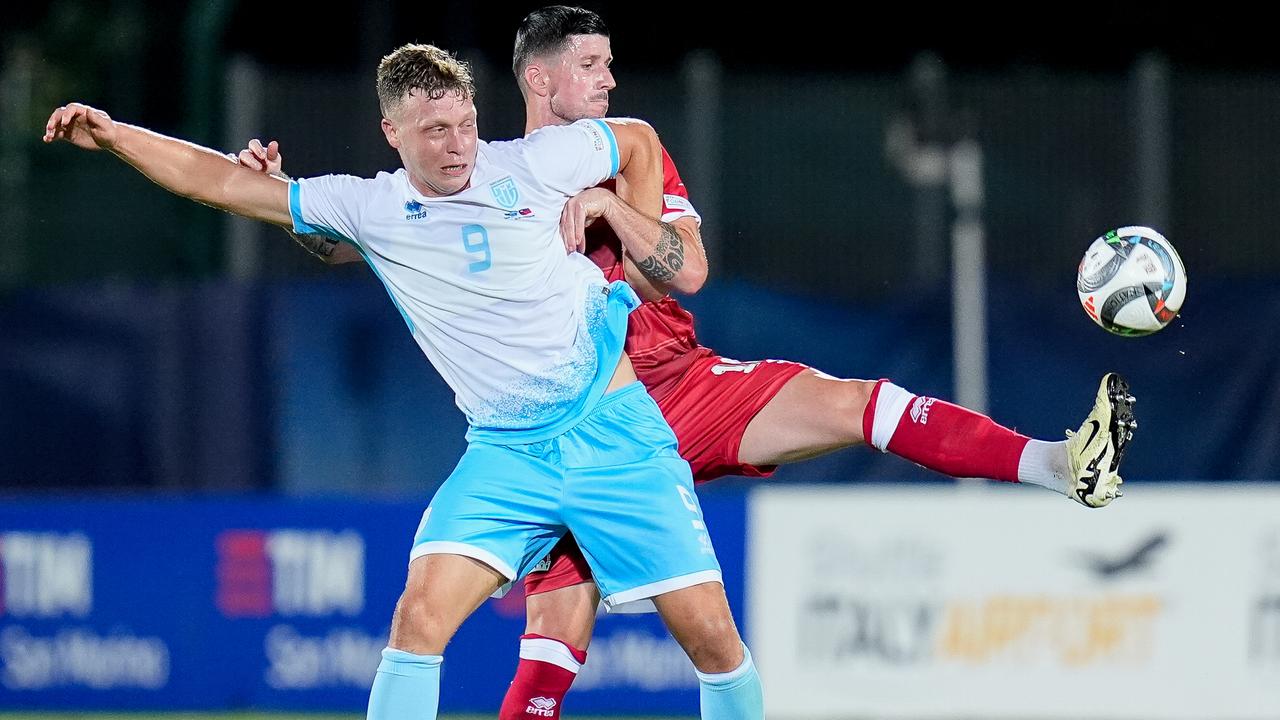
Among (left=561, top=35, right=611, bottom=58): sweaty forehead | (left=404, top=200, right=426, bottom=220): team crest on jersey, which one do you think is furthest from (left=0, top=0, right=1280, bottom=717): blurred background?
(left=404, top=200, right=426, bottom=220): team crest on jersey

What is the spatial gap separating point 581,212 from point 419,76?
593 mm

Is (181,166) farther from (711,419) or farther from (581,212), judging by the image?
(711,419)

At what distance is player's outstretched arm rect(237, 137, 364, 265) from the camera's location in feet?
17.2

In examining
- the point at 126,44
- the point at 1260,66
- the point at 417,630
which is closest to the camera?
the point at 417,630

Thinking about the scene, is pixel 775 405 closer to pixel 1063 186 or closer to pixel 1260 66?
pixel 1063 186

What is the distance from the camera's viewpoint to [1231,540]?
27.8 feet

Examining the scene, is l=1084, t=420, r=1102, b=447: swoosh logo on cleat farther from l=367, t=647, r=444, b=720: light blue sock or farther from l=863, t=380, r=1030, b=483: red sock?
l=367, t=647, r=444, b=720: light blue sock

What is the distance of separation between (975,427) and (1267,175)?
613 centimetres

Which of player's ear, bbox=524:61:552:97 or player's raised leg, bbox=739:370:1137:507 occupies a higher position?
player's ear, bbox=524:61:552:97

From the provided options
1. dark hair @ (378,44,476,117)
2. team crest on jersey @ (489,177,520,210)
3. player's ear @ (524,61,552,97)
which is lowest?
team crest on jersey @ (489,177,520,210)

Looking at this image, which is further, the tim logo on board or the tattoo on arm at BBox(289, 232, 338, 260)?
the tim logo on board

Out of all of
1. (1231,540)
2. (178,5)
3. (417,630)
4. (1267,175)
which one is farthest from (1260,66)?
(417,630)

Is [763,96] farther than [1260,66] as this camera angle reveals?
No

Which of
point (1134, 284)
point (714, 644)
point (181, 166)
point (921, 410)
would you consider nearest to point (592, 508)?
point (714, 644)
